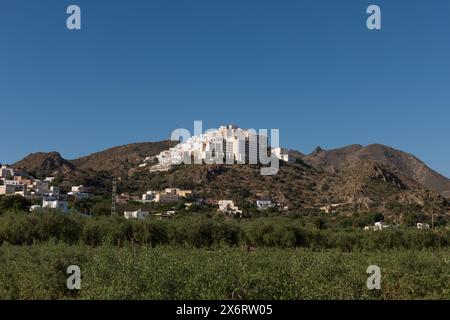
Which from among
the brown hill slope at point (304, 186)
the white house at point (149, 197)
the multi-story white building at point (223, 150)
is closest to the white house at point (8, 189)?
the brown hill slope at point (304, 186)

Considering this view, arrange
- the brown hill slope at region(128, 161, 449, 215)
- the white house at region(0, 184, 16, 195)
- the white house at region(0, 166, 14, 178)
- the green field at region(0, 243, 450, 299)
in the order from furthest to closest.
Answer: the white house at region(0, 166, 14, 178) → the white house at region(0, 184, 16, 195) → the brown hill slope at region(128, 161, 449, 215) → the green field at region(0, 243, 450, 299)

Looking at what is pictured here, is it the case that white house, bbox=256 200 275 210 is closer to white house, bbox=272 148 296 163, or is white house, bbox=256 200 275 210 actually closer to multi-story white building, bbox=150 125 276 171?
multi-story white building, bbox=150 125 276 171

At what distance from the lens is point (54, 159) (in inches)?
4587

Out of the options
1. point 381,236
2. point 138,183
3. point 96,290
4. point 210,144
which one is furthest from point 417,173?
point 96,290

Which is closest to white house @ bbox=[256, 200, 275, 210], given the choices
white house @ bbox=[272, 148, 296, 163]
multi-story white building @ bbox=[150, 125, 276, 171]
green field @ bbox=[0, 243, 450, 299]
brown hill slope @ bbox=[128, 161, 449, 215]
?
brown hill slope @ bbox=[128, 161, 449, 215]

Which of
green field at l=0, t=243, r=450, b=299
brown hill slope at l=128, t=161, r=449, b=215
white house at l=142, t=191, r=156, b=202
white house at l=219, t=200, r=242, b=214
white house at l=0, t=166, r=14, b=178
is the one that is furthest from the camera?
white house at l=0, t=166, r=14, b=178

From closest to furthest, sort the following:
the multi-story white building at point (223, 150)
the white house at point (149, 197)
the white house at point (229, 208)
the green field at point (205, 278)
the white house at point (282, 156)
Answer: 1. the green field at point (205, 278)
2. the white house at point (229, 208)
3. the white house at point (149, 197)
4. the multi-story white building at point (223, 150)
5. the white house at point (282, 156)

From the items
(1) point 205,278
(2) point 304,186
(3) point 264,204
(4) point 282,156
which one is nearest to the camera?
(1) point 205,278

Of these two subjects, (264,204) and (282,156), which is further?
(282,156)

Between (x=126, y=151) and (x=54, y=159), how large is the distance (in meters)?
21.7

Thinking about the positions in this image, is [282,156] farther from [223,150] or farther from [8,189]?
[8,189]

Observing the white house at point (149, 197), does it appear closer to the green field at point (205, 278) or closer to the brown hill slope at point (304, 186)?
the brown hill slope at point (304, 186)

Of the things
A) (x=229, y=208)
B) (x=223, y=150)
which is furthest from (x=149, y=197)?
(x=223, y=150)
